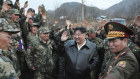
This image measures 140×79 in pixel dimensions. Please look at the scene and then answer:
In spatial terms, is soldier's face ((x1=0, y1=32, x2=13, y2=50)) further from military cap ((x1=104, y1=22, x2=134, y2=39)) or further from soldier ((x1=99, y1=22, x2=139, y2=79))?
military cap ((x1=104, y1=22, x2=134, y2=39))

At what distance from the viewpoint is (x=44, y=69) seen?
4070mm

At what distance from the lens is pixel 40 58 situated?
4.02 meters

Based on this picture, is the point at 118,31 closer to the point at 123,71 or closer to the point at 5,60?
the point at 123,71

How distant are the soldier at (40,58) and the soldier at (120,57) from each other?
2.15 m

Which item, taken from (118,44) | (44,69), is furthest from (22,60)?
(118,44)

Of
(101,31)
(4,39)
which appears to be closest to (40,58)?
(4,39)

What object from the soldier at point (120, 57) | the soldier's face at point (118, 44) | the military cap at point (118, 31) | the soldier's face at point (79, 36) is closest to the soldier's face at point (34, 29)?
the soldier's face at point (79, 36)

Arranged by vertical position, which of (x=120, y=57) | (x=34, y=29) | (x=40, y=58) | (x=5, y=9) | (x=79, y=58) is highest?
(x=5, y=9)

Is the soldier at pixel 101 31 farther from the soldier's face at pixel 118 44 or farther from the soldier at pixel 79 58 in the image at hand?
the soldier's face at pixel 118 44

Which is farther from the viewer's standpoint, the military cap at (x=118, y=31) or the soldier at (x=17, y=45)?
the soldier at (x=17, y=45)

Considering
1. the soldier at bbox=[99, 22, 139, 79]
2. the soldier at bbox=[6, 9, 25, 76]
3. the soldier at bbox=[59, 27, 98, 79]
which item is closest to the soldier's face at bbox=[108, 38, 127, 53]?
the soldier at bbox=[99, 22, 139, 79]

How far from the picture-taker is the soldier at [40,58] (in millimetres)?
4035

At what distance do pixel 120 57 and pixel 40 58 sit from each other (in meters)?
2.46

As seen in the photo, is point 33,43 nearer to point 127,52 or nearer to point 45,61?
point 45,61
